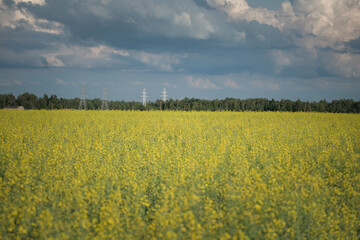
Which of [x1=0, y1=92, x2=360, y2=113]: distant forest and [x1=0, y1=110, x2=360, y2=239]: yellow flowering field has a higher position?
[x1=0, y1=92, x2=360, y2=113]: distant forest

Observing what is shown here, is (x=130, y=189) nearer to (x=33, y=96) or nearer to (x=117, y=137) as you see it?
(x=117, y=137)

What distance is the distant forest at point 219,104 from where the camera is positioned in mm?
66875

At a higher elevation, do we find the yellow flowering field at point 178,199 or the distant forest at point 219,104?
the distant forest at point 219,104

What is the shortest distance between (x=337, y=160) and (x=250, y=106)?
61.4 metres

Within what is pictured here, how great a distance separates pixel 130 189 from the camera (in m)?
8.59

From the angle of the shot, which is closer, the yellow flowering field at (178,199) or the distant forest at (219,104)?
the yellow flowering field at (178,199)

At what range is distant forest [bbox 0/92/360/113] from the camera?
66.9 metres

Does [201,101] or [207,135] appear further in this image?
[201,101]

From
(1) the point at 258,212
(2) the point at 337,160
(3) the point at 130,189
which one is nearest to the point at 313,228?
(1) the point at 258,212

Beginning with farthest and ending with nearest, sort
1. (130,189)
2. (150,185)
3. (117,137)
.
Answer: (117,137), (150,185), (130,189)

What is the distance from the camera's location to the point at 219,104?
241 ft

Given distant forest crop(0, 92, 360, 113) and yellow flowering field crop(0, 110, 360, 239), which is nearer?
yellow flowering field crop(0, 110, 360, 239)

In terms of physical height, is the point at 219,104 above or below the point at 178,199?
above

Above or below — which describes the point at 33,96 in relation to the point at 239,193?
above
